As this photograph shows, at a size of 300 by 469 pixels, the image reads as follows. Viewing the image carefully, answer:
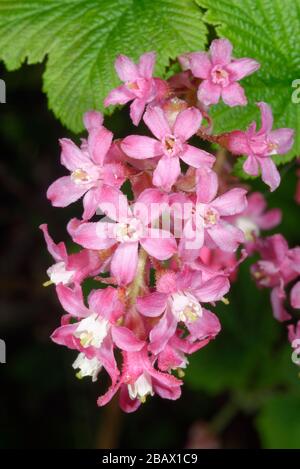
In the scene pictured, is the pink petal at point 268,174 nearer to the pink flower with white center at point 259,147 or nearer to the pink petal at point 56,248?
the pink flower with white center at point 259,147

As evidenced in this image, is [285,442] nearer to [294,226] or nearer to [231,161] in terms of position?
[294,226]

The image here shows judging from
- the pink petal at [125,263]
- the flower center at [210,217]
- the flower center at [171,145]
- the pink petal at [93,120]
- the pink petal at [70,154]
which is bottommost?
the pink petal at [125,263]

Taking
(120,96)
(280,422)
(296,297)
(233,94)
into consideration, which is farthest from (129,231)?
(280,422)

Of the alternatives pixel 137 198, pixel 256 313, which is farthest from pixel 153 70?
pixel 256 313

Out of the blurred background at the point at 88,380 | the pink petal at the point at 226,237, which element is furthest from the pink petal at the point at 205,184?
the blurred background at the point at 88,380

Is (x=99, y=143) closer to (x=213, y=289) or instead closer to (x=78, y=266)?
(x=78, y=266)

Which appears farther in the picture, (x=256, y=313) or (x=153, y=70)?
(x=256, y=313)

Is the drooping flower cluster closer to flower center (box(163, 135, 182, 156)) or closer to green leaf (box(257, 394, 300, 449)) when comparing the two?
flower center (box(163, 135, 182, 156))
